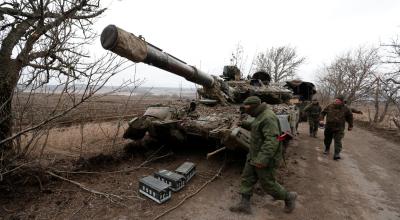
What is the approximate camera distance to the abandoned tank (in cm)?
424

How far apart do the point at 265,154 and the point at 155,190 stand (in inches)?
71.0

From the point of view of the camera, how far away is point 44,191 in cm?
496

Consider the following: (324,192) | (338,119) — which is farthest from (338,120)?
(324,192)

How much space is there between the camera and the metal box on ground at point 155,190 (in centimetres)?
476

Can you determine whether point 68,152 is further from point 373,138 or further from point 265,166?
point 373,138

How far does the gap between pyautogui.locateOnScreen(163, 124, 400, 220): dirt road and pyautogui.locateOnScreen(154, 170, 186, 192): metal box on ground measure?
0.40 meters

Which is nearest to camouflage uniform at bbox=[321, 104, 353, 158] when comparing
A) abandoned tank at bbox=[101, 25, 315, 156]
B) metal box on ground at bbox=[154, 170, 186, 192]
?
abandoned tank at bbox=[101, 25, 315, 156]

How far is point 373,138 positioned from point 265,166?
427 inches

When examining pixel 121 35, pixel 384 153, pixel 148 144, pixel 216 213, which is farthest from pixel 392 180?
pixel 121 35

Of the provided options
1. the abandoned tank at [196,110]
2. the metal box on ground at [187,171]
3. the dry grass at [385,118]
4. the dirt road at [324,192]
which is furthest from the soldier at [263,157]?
the dry grass at [385,118]

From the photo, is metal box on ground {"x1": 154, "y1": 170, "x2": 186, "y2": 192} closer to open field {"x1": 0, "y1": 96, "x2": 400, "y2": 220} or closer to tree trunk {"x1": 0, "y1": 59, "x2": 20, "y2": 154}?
open field {"x1": 0, "y1": 96, "x2": 400, "y2": 220}

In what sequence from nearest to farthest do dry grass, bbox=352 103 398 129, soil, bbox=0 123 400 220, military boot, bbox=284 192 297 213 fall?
soil, bbox=0 123 400 220, military boot, bbox=284 192 297 213, dry grass, bbox=352 103 398 129

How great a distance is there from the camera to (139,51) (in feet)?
14.0

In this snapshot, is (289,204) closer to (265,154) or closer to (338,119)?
(265,154)
